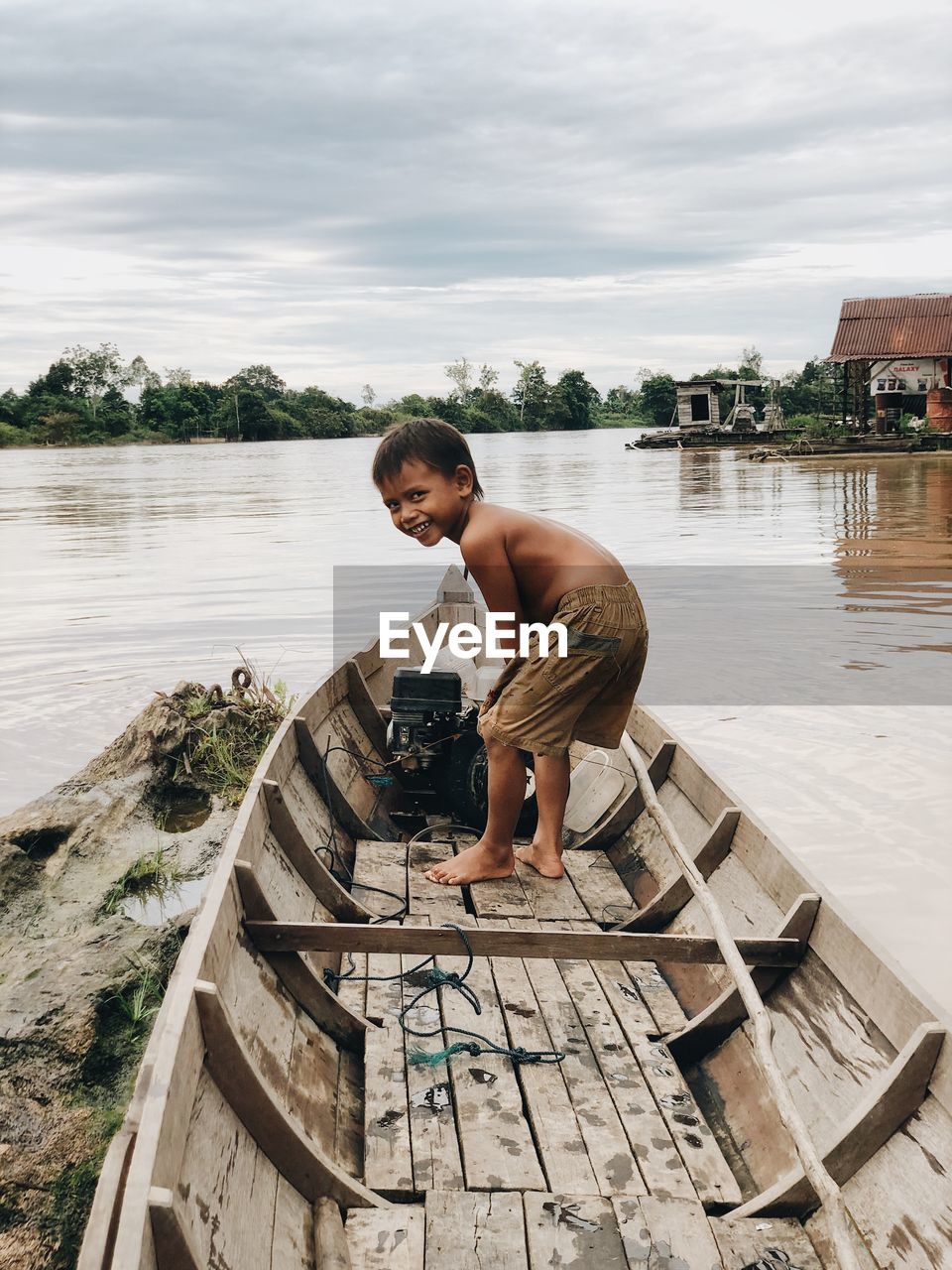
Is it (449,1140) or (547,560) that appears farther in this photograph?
(547,560)

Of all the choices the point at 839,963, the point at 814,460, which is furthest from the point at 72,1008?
the point at 814,460

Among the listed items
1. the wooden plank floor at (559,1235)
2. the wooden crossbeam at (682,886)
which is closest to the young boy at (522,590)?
the wooden crossbeam at (682,886)

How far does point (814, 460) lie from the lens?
1571 inches

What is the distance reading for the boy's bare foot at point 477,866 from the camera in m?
4.30

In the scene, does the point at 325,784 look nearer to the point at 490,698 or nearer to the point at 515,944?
the point at 490,698

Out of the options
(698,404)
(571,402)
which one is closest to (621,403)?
(571,402)

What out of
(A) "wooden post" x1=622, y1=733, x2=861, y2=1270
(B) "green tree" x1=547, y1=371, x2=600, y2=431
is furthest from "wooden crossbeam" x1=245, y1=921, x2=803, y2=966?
(B) "green tree" x1=547, y1=371, x2=600, y2=431

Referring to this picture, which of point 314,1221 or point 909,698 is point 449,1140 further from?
point 909,698

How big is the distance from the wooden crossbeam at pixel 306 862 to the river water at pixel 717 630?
187 centimetres

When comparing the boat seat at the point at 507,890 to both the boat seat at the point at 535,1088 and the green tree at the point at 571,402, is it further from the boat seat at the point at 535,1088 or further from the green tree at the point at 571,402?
the green tree at the point at 571,402

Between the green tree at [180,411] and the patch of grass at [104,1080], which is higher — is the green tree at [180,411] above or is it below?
above

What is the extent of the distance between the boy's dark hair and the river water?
6.58 feet

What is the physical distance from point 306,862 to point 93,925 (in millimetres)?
1608

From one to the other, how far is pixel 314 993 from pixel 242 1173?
1017 millimetres
